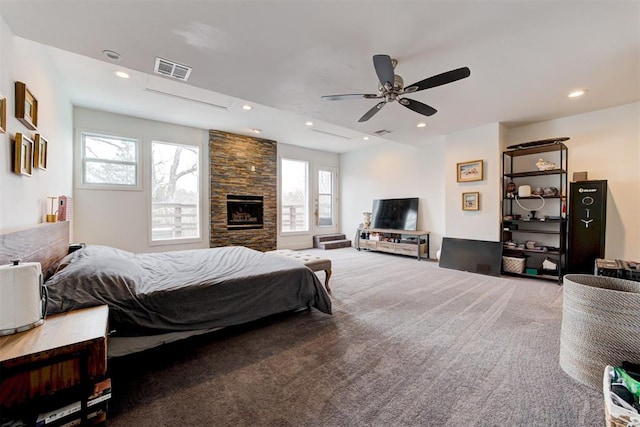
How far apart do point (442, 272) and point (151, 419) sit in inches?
181

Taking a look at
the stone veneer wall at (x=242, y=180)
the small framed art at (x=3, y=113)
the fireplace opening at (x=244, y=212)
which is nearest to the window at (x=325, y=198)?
the stone veneer wall at (x=242, y=180)

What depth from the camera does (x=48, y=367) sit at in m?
1.20

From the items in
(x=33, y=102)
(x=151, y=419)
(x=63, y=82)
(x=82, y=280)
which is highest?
(x=63, y=82)

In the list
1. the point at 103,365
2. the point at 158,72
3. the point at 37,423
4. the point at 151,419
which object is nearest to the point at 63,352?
the point at 103,365

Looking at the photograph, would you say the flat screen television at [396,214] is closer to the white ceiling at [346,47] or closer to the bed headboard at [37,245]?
the white ceiling at [346,47]

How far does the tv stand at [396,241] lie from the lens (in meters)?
6.14

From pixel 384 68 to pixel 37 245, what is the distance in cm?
309

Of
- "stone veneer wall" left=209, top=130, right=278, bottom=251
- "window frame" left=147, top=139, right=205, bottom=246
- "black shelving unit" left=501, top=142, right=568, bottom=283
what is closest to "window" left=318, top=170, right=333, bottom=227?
"stone veneer wall" left=209, top=130, right=278, bottom=251

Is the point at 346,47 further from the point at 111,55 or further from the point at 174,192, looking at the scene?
the point at 174,192

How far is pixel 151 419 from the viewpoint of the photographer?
146cm

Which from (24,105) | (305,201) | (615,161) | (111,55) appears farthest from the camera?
(305,201)

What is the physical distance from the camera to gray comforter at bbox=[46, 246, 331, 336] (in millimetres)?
1805

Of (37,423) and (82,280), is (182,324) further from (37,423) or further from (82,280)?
(37,423)

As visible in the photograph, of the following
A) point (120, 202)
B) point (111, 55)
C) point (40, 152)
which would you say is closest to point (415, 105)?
point (111, 55)
